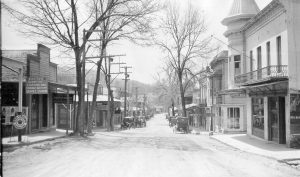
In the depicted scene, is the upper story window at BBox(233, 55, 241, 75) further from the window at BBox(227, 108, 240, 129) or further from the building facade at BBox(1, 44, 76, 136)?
the building facade at BBox(1, 44, 76, 136)

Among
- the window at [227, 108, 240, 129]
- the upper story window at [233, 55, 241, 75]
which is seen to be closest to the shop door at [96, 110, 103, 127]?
the window at [227, 108, 240, 129]

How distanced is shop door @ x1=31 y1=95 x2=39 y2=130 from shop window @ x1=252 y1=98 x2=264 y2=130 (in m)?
15.2

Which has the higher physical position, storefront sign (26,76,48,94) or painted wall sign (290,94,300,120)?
storefront sign (26,76,48,94)

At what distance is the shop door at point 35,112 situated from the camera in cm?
2560

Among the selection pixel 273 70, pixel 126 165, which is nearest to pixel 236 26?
pixel 273 70

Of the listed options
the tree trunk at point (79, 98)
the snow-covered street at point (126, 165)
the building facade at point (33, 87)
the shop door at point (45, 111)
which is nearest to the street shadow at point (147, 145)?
the snow-covered street at point (126, 165)

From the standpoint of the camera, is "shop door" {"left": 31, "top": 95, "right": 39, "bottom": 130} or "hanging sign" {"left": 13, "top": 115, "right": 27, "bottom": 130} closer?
"hanging sign" {"left": 13, "top": 115, "right": 27, "bottom": 130}

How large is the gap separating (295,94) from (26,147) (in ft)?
41.5

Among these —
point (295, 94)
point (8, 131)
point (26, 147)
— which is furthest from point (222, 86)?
point (26, 147)

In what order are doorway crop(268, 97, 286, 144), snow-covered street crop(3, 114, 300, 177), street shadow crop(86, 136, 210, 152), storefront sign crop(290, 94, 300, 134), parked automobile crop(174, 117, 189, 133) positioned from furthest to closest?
parked automobile crop(174, 117, 189, 133), doorway crop(268, 97, 286, 144), storefront sign crop(290, 94, 300, 134), street shadow crop(86, 136, 210, 152), snow-covered street crop(3, 114, 300, 177)

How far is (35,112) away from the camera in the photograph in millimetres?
26375

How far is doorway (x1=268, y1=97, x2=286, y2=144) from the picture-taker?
1994 cm

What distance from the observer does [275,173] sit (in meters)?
11.1

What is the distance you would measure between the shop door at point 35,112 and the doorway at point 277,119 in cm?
1553
